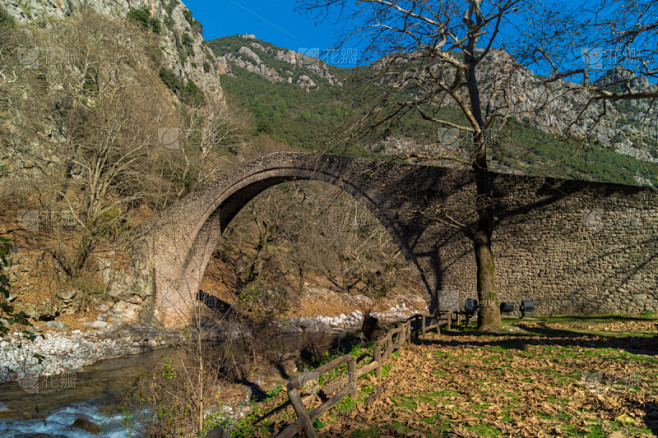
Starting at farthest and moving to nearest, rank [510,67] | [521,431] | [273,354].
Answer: [273,354], [510,67], [521,431]

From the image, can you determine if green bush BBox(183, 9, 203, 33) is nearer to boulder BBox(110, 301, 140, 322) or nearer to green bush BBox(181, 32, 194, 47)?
green bush BBox(181, 32, 194, 47)

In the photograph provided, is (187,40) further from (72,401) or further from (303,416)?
(303,416)

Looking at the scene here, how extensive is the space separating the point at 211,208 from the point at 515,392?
11.2 meters

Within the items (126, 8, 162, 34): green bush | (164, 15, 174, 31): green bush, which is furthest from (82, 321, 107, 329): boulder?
(164, 15, 174, 31): green bush

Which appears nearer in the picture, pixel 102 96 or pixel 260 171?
pixel 260 171

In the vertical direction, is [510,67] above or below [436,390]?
above

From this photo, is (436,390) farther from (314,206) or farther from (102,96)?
(314,206)

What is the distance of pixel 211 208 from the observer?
13.7m

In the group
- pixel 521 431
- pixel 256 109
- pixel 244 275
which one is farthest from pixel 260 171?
pixel 256 109

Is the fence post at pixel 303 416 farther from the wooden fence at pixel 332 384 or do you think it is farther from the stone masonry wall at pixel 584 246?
the stone masonry wall at pixel 584 246

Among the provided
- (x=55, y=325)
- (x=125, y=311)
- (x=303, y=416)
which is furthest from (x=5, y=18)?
(x=303, y=416)

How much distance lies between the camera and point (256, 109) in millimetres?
33031

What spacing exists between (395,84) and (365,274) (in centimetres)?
1286

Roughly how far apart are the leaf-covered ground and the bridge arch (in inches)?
179
